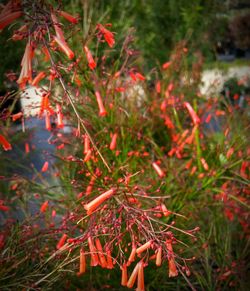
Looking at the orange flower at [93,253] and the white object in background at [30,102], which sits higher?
the white object in background at [30,102]

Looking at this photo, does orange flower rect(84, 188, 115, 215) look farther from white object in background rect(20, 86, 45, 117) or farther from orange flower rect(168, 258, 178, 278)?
white object in background rect(20, 86, 45, 117)

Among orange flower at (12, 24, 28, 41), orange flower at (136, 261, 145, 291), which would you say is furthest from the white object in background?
orange flower at (136, 261, 145, 291)

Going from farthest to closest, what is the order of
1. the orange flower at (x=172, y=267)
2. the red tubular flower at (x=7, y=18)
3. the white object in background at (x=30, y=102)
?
the white object in background at (x=30, y=102) < the orange flower at (x=172, y=267) < the red tubular flower at (x=7, y=18)

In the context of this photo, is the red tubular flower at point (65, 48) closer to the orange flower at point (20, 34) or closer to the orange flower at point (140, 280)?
the orange flower at point (20, 34)

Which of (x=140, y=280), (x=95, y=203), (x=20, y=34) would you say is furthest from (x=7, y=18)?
(x=140, y=280)

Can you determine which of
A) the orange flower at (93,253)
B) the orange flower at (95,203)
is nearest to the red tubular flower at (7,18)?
the orange flower at (95,203)

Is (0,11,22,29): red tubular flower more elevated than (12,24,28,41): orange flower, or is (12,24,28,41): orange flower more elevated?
(0,11,22,29): red tubular flower

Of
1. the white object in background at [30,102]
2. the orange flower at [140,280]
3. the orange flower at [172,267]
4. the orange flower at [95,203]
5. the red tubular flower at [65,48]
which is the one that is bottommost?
the orange flower at [140,280]

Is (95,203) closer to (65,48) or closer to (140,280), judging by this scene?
(140,280)

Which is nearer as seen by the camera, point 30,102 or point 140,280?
point 140,280

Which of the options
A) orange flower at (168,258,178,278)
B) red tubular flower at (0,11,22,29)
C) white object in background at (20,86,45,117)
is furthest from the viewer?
white object in background at (20,86,45,117)

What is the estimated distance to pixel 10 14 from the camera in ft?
3.72

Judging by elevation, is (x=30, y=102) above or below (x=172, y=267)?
above

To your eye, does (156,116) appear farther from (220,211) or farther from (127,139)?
(220,211)
